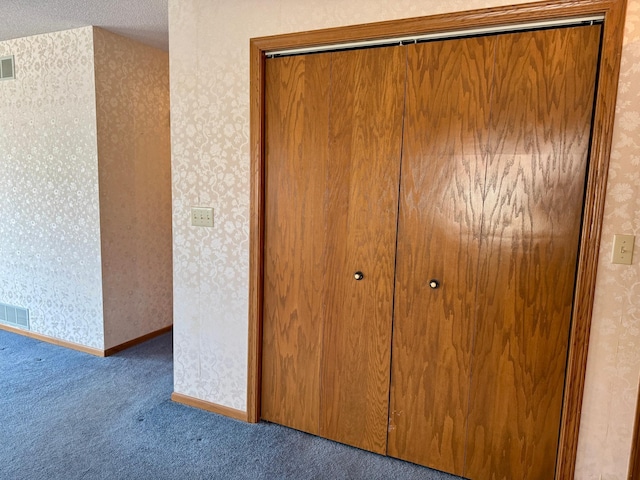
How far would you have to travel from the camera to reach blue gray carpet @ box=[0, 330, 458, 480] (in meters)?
1.95

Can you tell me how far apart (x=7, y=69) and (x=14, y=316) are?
2.06 m

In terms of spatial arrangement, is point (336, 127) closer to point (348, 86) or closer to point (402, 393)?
point (348, 86)

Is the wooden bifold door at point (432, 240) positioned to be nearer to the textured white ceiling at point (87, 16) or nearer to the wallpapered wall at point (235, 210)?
the wallpapered wall at point (235, 210)

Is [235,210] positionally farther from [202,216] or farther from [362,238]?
[362,238]

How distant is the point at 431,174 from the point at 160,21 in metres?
2.16

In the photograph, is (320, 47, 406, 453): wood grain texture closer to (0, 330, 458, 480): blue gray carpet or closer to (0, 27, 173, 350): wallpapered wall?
(0, 330, 458, 480): blue gray carpet

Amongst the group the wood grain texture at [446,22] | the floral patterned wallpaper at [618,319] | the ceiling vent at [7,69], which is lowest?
the floral patterned wallpaper at [618,319]

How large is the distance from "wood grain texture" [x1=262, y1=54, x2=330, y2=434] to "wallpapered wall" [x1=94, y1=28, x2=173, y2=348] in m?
1.58

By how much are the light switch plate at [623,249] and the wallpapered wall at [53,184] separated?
3158mm

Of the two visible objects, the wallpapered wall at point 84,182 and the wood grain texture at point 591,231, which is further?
the wallpapered wall at point 84,182

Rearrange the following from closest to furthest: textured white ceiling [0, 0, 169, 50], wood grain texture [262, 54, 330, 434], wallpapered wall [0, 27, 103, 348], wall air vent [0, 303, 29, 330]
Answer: wood grain texture [262, 54, 330, 434] < textured white ceiling [0, 0, 169, 50] < wallpapered wall [0, 27, 103, 348] < wall air vent [0, 303, 29, 330]

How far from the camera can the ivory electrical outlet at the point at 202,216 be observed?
7.66 feet

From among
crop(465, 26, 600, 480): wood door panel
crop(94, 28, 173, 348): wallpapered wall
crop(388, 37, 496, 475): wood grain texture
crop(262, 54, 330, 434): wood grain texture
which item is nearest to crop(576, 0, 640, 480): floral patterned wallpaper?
crop(465, 26, 600, 480): wood door panel

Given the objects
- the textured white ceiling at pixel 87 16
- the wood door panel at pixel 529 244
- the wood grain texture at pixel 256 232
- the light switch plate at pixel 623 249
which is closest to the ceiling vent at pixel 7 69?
the textured white ceiling at pixel 87 16
